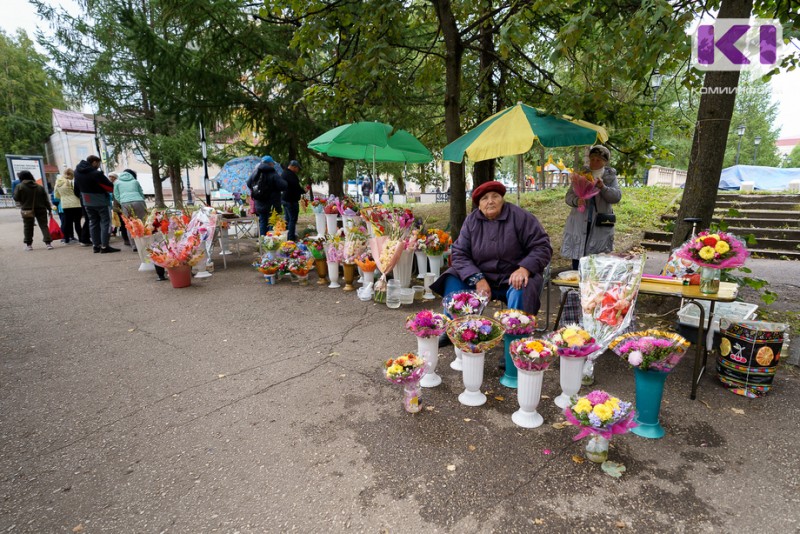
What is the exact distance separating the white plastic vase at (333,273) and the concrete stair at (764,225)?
18.4 feet

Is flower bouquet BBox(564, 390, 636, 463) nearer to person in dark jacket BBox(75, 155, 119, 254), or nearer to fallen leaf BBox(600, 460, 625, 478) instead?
fallen leaf BBox(600, 460, 625, 478)

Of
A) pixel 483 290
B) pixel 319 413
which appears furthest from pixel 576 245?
pixel 319 413

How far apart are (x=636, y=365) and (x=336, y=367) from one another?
2.35 metres

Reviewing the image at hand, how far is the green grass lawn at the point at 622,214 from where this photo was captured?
8609mm

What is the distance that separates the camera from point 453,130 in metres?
6.23

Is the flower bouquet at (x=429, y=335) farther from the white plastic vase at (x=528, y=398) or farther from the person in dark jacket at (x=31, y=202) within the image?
the person in dark jacket at (x=31, y=202)

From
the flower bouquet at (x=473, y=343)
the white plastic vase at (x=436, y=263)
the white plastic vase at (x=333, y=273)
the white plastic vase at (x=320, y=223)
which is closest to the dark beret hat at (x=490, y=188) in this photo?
the flower bouquet at (x=473, y=343)

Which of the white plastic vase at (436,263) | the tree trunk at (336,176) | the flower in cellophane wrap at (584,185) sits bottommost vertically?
the white plastic vase at (436,263)

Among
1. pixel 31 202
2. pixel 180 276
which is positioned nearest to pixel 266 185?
pixel 180 276

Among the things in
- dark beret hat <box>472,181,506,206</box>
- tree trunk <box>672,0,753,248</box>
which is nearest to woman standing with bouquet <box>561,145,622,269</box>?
tree trunk <box>672,0,753,248</box>

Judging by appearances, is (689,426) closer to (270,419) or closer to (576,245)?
(576,245)

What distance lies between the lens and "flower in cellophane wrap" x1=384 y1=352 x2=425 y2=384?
275cm

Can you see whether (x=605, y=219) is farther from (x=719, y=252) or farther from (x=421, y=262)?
(x=421, y=262)

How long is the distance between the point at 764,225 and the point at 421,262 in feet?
26.7
